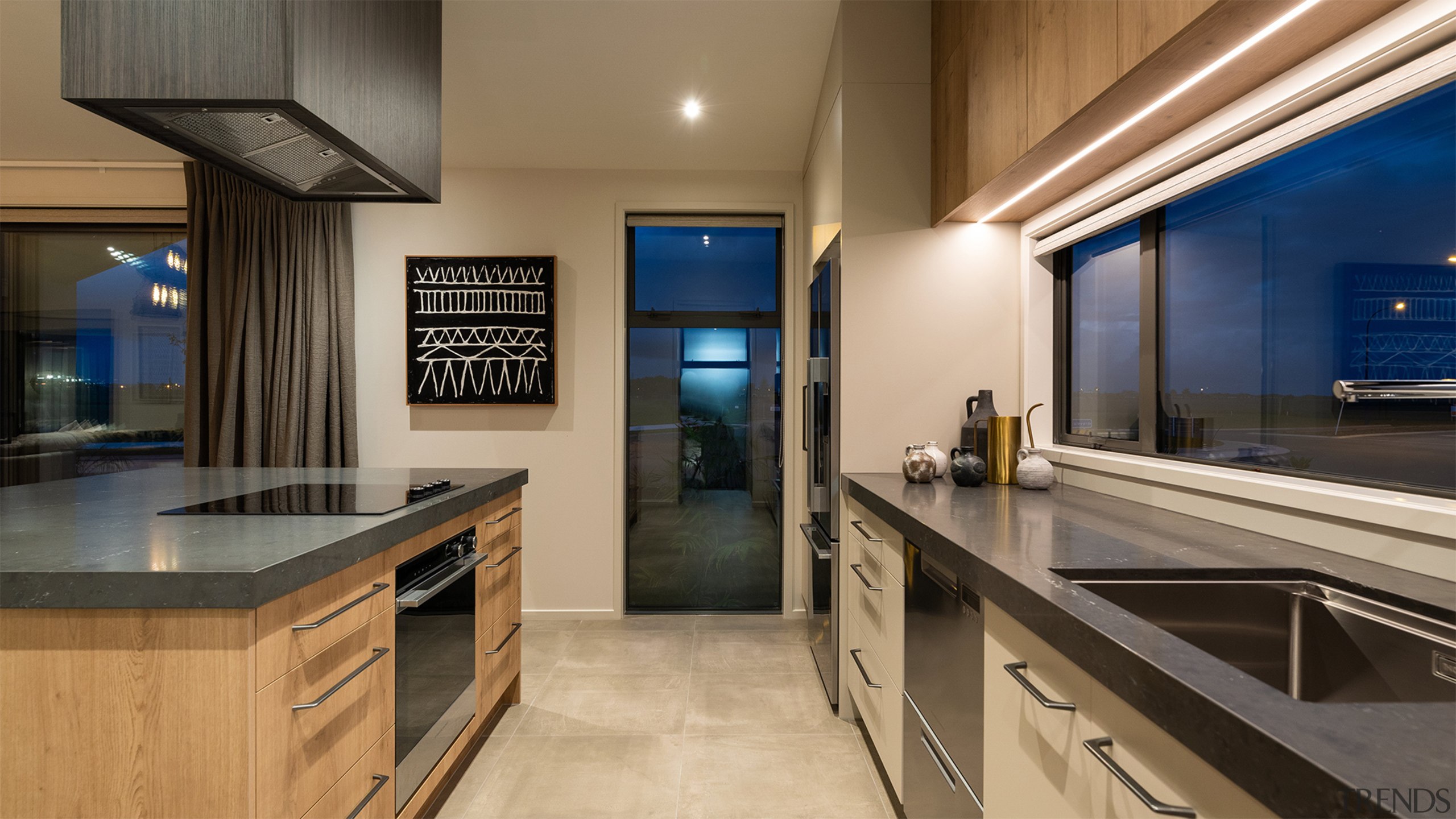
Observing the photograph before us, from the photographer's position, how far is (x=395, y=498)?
5.93 ft

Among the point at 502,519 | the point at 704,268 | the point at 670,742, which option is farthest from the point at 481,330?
the point at 670,742

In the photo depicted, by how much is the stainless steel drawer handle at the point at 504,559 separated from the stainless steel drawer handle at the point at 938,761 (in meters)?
1.48

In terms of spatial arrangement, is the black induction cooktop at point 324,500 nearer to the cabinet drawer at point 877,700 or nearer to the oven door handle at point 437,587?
the oven door handle at point 437,587

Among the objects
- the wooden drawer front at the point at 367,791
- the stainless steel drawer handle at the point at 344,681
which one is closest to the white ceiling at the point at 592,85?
the stainless steel drawer handle at the point at 344,681

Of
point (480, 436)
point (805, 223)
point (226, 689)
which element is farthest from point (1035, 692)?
point (480, 436)

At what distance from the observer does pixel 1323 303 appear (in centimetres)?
141

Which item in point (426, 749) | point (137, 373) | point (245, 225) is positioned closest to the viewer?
point (426, 749)

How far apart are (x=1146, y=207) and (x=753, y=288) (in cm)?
241

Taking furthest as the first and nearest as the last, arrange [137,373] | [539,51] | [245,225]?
[137,373], [245,225], [539,51]

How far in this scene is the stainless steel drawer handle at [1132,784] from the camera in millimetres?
685

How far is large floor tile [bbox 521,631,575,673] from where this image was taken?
3.10m

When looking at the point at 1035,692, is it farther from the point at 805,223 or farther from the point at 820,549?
the point at 805,223

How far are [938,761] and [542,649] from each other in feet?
7.85

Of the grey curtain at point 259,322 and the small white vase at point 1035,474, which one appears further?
the grey curtain at point 259,322
